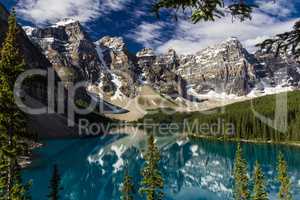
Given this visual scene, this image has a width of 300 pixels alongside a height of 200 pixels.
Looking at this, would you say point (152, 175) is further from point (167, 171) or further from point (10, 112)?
point (167, 171)

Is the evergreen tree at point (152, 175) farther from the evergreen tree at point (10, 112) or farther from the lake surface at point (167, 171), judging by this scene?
the lake surface at point (167, 171)

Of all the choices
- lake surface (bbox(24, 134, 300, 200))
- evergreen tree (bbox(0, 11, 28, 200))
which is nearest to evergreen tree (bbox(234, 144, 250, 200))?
lake surface (bbox(24, 134, 300, 200))

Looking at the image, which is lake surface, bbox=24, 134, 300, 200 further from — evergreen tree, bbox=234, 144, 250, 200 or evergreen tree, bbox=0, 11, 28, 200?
evergreen tree, bbox=0, 11, 28, 200

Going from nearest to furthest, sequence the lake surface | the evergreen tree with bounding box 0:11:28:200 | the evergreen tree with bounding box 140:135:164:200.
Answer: the evergreen tree with bounding box 0:11:28:200, the evergreen tree with bounding box 140:135:164:200, the lake surface

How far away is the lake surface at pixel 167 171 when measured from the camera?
8244 cm

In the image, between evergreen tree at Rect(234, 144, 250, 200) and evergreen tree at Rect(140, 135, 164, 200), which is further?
evergreen tree at Rect(234, 144, 250, 200)

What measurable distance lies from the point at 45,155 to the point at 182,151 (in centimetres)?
5900

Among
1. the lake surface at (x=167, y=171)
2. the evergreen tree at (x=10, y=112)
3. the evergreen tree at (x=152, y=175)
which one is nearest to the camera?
the evergreen tree at (x=10, y=112)

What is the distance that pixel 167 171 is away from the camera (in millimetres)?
107875

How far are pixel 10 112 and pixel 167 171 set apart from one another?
292 ft


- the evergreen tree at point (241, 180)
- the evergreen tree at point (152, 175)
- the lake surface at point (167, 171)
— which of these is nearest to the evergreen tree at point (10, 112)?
the evergreen tree at point (152, 175)

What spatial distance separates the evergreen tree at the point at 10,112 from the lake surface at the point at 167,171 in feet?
148

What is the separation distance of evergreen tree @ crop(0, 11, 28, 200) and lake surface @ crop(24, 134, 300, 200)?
148ft

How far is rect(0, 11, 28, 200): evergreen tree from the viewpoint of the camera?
21703 mm
